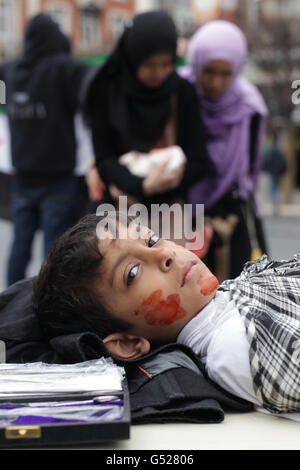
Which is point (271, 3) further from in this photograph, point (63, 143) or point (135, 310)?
point (135, 310)

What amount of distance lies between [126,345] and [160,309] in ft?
0.43

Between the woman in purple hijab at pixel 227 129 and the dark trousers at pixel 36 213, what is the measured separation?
2.74ft

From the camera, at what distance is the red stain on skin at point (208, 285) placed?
162cm

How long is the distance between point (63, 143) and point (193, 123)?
935 mm

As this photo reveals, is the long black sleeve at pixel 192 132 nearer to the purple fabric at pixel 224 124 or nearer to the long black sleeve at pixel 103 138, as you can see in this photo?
the purple fabric at pixel 224 124

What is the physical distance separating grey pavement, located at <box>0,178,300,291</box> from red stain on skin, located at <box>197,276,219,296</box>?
3.09 metres

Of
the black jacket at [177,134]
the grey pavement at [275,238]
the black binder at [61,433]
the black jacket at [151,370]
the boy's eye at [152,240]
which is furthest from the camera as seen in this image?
the grey pavement at [275,238]

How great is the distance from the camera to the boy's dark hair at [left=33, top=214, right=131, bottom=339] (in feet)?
5.12

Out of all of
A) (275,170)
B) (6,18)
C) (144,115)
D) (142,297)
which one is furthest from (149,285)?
(6,18)

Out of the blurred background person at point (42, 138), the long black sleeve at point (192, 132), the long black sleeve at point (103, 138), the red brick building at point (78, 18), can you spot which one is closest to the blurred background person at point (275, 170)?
the blurred background person at point (42, 138)

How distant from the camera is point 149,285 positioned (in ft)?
5.11

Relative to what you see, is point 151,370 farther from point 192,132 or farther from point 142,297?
point 192,132
